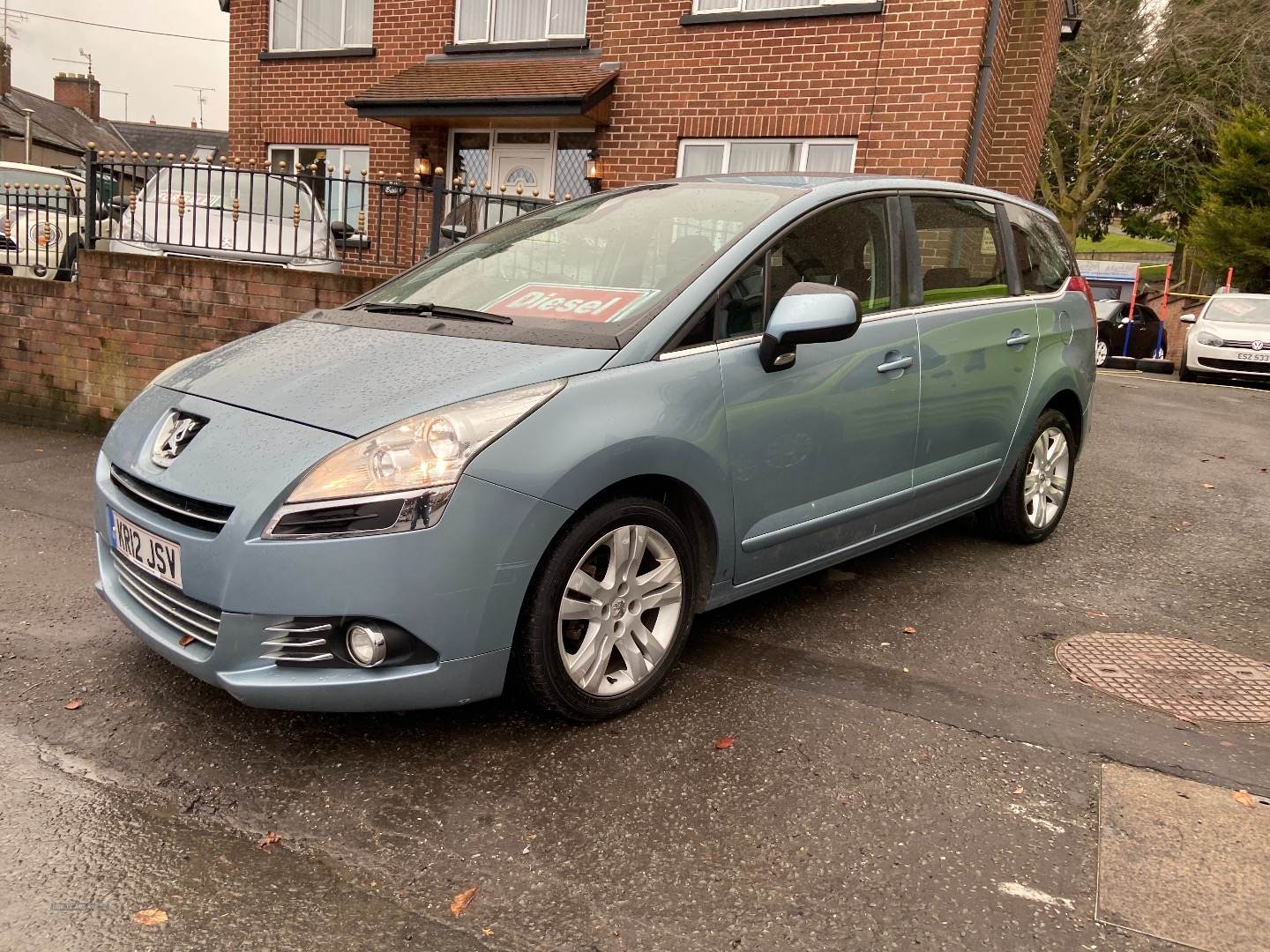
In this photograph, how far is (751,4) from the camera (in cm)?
1066

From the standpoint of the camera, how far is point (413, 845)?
7.80 feet

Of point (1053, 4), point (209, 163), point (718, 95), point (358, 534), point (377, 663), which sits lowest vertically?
point (377, 663)

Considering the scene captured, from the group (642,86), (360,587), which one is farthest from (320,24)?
(360,587)

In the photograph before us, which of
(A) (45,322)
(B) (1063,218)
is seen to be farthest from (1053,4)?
(B) (1063,218)

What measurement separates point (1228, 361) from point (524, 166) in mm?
10937

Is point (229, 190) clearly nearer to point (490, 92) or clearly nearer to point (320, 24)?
point (490, 92)

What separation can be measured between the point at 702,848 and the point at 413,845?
687 mm

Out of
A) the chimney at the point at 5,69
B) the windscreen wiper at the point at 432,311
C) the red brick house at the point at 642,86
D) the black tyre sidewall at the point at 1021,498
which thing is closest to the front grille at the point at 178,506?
the windscreen wiper at the point at 432,311

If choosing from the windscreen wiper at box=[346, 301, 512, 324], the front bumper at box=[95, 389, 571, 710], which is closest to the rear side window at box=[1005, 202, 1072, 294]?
the windscreen wiper at box=[346, 301, 512, 324]

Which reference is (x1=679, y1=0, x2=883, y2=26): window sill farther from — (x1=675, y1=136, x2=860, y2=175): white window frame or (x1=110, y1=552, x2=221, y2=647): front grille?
(x1=110, y1=552, x2=221, y2=647): front grille

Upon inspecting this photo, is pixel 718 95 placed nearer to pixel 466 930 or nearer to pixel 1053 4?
pixel 1053 4

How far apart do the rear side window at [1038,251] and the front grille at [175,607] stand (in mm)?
3750

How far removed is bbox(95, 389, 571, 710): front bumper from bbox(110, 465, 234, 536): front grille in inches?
0.9

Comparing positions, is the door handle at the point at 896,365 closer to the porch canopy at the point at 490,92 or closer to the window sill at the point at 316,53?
the porch canopy at the point at 490,92
